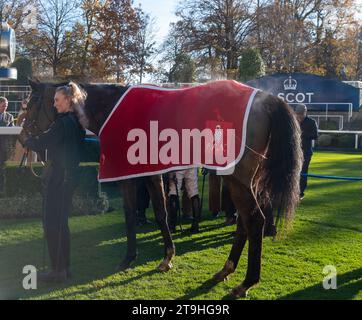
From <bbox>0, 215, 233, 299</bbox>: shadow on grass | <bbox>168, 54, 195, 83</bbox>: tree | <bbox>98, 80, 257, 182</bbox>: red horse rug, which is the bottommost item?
<bbox>0, 215, 233, 299</bbox>: shadow on grass

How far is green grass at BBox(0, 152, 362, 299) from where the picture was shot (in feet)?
13.0

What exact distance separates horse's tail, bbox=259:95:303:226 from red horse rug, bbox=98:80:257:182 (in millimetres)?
282

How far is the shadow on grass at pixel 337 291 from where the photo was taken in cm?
383

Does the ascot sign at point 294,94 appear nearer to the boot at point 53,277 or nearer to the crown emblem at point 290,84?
the crown emblem at point 290,84

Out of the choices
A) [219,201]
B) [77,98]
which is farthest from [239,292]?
[219,201]

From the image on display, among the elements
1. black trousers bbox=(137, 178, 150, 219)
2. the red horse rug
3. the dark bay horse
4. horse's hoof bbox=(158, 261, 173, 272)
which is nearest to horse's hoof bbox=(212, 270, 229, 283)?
the dark bay horse

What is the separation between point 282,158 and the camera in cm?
404

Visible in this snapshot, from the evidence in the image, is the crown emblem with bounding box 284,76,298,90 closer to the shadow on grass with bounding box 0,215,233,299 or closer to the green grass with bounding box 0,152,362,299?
the green grass with bounding box 0,152,362,299

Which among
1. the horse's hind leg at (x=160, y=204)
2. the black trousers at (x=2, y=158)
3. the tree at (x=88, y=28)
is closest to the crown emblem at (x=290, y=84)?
the tree at (x=88, y=28)

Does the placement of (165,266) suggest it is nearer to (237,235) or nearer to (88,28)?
(237,235)

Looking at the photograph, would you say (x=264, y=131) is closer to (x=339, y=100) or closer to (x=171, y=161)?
(x=171, y=161)

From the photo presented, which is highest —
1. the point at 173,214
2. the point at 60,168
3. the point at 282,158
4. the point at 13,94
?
the point at 13,94

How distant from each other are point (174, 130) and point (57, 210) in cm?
129

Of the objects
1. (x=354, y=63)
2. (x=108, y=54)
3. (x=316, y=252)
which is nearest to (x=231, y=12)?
(x=108, y=54)
